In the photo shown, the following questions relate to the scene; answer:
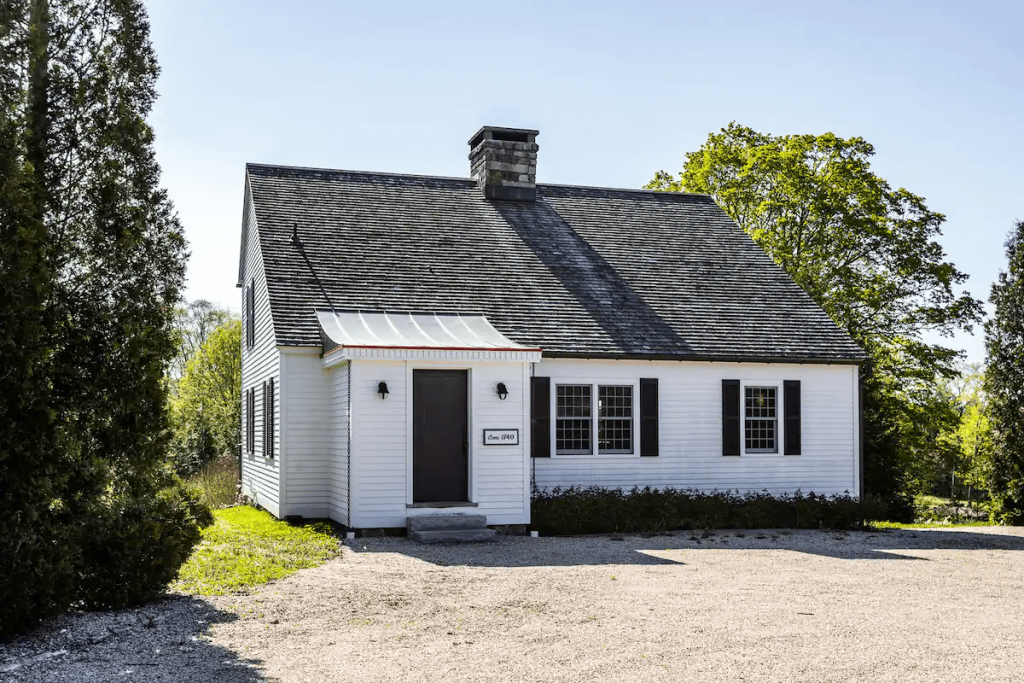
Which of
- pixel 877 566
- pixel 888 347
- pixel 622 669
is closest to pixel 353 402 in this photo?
pixel 877 566

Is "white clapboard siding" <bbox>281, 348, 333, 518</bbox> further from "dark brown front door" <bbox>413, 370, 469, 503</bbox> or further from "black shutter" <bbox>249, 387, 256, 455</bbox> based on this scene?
"black shutter" <bbox>249, 387, 256, 455</bbox>

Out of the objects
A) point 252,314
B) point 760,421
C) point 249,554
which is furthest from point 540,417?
point 252,314

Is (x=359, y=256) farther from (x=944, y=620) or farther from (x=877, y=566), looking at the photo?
(x=944, y=620)

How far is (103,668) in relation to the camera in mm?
7496

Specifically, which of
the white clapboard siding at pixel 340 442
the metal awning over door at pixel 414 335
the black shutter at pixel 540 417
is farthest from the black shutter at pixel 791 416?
the white clapboard siding at pixel 340 442

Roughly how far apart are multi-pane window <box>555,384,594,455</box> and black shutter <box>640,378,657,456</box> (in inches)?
38.3

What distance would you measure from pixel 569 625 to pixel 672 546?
257 inches

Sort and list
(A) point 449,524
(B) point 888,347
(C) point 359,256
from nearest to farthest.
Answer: (A) point 449,524 < (C) point 359,256 < (B) point 888,347

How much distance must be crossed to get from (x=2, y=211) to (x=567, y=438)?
39.2 feet

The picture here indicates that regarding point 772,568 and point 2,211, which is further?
point 772,568

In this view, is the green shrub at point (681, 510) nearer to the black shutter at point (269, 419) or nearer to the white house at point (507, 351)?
the white house at point (507, 351)

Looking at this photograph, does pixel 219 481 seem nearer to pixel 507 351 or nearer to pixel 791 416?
pixel 507 351

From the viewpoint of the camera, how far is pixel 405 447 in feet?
52.2

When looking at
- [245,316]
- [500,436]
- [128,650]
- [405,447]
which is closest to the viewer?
[128,650]
